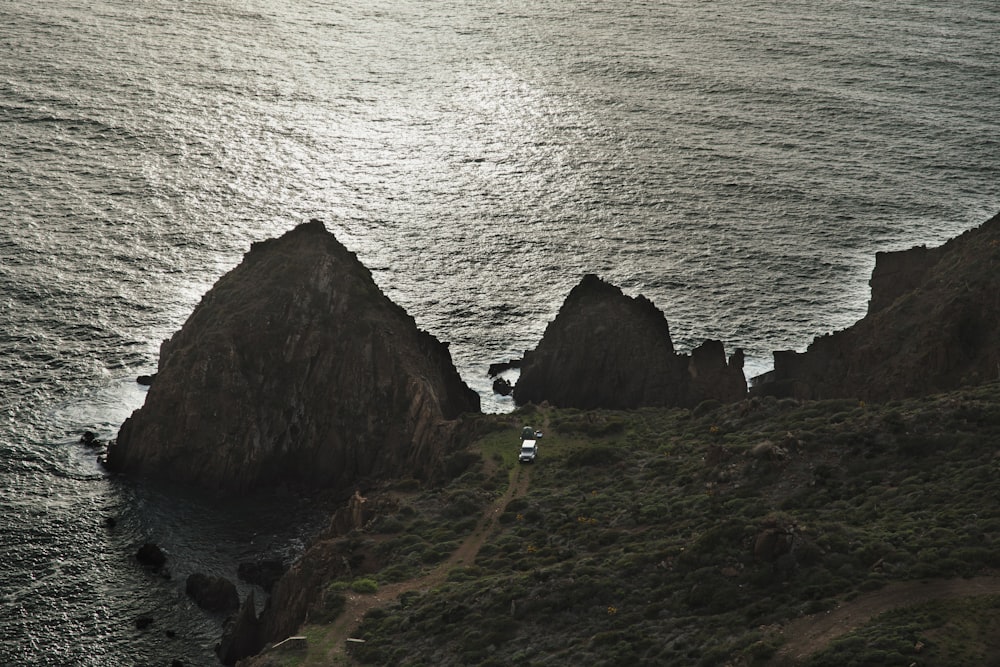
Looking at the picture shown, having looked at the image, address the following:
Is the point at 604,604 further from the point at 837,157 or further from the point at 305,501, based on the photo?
the point at 837,157

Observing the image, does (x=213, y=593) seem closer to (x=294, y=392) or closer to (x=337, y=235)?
(x=294, y=392)

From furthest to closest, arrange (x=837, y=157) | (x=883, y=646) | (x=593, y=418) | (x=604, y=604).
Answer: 1. (x=837, y=157)
2. (x=593, y=418)
3. (x=604, y=604)
4. (x=883, y=646)

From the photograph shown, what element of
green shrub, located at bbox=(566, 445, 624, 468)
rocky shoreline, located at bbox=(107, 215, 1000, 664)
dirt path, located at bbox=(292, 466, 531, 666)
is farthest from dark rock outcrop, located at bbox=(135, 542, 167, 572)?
green shrub, located at bbox=(566, 445, 624, 468)

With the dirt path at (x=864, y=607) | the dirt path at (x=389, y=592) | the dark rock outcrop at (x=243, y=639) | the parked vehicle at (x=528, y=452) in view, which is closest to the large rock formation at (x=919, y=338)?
the parked vehicle at (x=528, y=452)

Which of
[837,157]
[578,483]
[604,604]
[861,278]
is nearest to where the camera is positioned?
[604,604]

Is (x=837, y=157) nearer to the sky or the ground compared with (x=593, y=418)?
nearer to the sky

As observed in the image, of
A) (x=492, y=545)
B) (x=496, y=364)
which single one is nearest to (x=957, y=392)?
(x=492, y=545)

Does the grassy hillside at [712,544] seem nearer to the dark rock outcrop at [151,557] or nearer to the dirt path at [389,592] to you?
the dirt path at [389,592]
